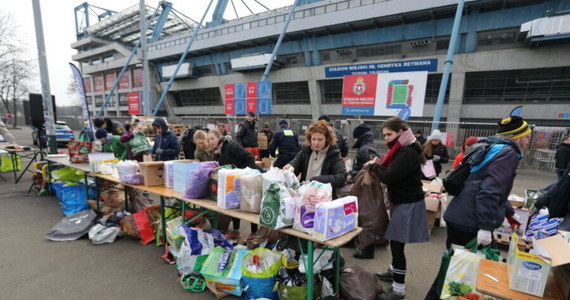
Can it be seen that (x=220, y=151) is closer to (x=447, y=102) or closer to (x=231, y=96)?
(x=231, y=96)

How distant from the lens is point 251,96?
54.4 feet

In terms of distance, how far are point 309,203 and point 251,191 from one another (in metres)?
0.72

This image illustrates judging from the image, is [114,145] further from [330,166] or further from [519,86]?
[519,86]

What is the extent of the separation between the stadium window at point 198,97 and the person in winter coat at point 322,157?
93.6 ft

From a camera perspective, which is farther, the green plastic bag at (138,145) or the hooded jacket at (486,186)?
the green plastic bag at (138,145)

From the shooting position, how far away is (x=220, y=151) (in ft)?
12.2

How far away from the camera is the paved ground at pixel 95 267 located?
2799mm

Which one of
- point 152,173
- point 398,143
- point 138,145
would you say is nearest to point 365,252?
point 398,143

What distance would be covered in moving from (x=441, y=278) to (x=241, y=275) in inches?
73.6

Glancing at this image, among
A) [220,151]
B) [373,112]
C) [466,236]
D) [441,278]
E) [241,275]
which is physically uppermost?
[373,112]

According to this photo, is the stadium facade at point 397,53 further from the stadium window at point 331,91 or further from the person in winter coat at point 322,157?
the person in winter coat at point 322,157

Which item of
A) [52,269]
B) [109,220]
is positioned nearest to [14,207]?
[109,220]

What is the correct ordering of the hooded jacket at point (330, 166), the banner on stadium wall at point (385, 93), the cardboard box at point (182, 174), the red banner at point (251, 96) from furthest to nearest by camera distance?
the red banner at point (251, 96) < the banner on stadium wall at point (385, 93) < the cardboard box at point (182, 174) < the hooded jacket at point (330, 166)

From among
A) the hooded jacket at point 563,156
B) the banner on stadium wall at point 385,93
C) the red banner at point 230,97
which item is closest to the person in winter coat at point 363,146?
the hooded jacket at point 563,156
